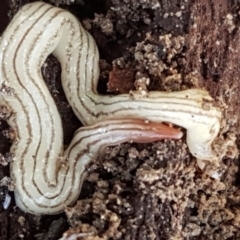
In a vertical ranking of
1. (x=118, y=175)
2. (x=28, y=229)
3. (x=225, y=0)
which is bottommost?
(x=28, y=229)

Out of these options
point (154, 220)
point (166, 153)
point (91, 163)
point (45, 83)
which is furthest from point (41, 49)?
point (154, 220)

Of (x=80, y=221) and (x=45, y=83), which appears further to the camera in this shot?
(x=45, y=83)

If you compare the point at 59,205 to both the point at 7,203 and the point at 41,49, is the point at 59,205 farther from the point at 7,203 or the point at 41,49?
the point at 41,49

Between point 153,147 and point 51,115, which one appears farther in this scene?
point 51,115

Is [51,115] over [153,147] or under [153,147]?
over
